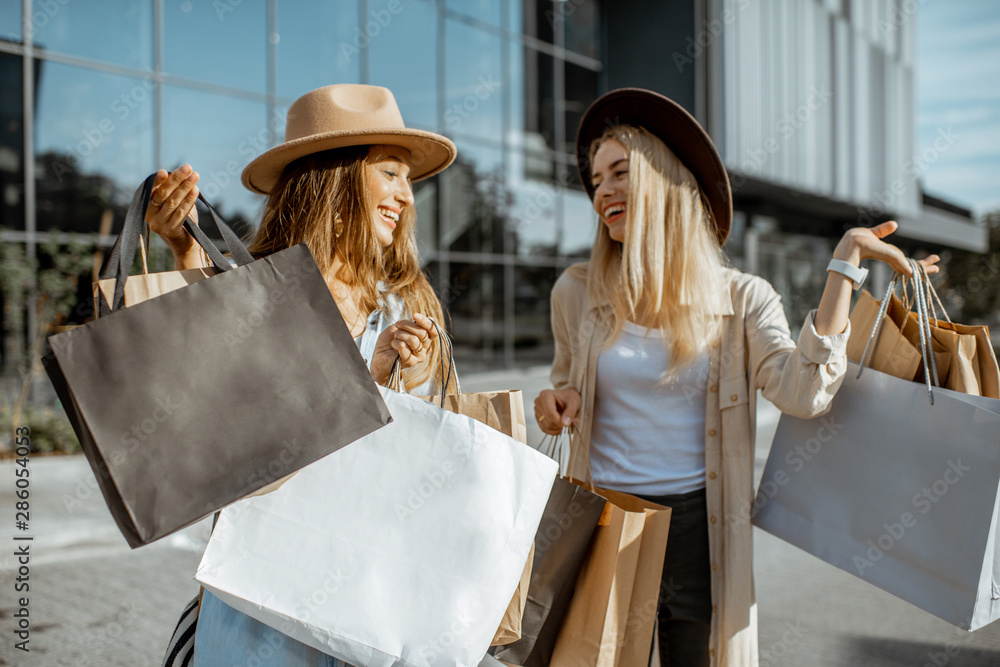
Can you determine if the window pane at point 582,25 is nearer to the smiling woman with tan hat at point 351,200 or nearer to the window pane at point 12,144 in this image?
the window pane at point 12,144

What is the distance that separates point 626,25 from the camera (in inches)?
606

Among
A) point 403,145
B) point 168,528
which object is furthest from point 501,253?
point 168,528

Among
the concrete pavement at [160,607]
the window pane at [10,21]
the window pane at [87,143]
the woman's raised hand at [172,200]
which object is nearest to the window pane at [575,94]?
the window pane at [87,143]

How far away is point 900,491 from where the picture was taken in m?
1.72

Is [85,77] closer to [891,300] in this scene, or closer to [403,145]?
[403,145]

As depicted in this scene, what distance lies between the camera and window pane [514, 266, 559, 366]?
46.2ft

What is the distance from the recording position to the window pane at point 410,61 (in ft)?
38.1

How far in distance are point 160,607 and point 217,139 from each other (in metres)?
7.42

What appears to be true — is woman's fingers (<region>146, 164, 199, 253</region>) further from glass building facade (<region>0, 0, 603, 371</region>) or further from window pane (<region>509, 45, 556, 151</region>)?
window pane (<region>509, 45, 556, 151</region>)

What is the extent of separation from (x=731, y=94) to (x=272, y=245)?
1446 cm

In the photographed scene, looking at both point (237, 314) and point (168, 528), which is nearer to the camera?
point (168, 528)

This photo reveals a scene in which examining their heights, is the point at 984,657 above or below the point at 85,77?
below

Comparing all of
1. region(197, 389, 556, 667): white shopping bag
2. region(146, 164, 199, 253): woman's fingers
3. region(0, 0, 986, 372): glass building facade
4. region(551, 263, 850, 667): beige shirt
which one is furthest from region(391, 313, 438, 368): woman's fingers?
region(0, 0, 986, 372): glass building facade

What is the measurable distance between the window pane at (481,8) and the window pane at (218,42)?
385cm
